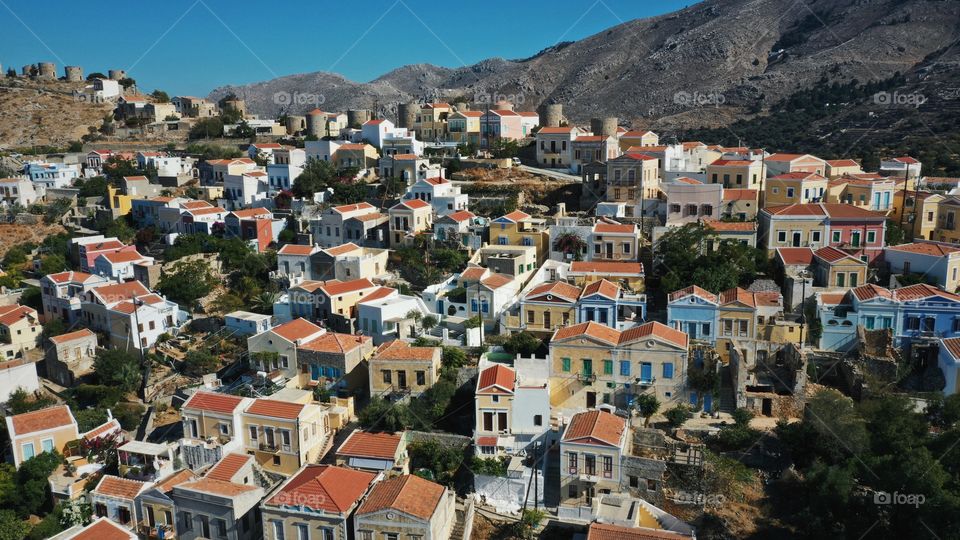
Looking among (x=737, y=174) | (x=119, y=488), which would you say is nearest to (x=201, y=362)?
(x=119, y=488)

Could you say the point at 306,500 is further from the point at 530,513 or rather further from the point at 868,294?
the point at 868,294

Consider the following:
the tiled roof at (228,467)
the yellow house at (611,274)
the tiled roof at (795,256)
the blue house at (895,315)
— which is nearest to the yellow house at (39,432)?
the tiled roof at (228,467)

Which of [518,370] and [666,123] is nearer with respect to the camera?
[518,370]

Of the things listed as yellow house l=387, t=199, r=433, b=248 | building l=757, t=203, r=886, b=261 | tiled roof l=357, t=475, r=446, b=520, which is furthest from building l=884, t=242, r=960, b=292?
tiled roof l=357, t=475, r=446, b=520

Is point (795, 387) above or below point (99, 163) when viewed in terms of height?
below

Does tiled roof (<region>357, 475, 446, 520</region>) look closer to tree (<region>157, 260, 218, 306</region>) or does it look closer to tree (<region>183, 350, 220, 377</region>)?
tree (<region>183, 350, 220, 377</region>)

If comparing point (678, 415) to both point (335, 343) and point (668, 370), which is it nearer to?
point (668, 370)

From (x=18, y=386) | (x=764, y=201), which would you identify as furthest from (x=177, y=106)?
(x=764, y=201)
